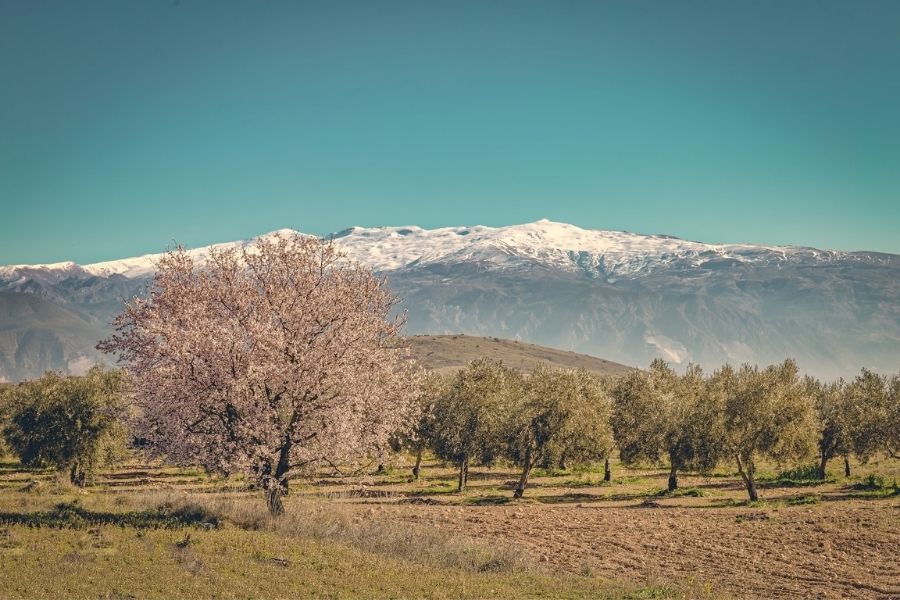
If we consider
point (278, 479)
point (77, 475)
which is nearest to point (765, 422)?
point (278, 479)

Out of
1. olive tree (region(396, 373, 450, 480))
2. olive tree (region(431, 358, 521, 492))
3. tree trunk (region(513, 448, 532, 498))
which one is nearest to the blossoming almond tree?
tree trunk (region(513, 448, 532, 498))

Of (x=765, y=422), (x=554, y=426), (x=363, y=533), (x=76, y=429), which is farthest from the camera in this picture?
(x=554, y=426)

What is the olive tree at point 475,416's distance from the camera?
71500 millimetres

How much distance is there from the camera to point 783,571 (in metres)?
33.6

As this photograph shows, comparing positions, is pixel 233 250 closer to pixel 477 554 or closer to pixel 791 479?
pixel 477 554

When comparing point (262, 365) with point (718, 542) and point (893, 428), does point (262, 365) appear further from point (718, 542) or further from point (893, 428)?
point (893, 428)

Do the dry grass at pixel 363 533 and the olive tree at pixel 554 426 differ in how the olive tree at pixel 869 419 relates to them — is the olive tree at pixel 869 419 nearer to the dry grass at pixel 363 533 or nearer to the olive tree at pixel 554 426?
the olive tree at pixel 554 426

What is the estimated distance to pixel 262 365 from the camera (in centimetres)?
3516

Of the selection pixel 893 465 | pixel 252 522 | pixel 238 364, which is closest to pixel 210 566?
pixel 252 522

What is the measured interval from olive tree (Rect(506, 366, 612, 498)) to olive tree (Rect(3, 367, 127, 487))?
135 ft

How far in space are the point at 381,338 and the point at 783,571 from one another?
82.1ft

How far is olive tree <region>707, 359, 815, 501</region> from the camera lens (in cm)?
6350

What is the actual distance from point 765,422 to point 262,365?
49864 millimetres

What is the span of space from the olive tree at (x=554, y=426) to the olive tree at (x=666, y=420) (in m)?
6.87
